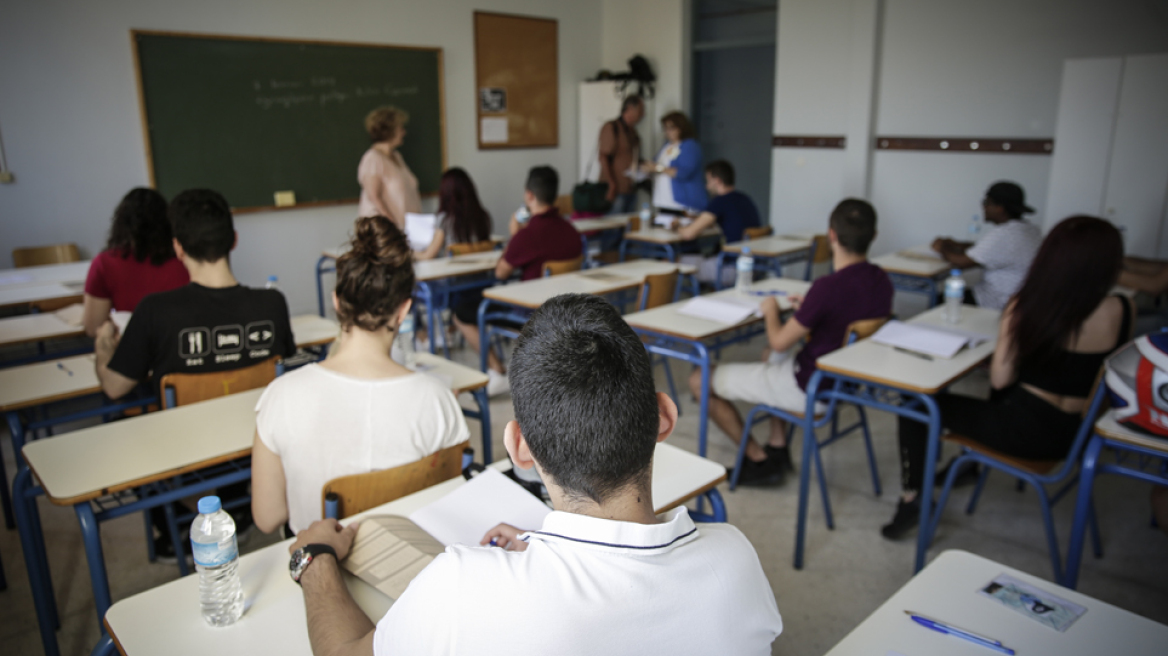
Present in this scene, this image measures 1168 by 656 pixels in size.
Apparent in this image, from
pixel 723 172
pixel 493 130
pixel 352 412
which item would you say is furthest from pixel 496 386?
pixel 493 130

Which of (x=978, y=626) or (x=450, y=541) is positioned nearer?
(x=978, y=626)

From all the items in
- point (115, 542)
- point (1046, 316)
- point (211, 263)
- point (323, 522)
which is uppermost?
point (211, 263)

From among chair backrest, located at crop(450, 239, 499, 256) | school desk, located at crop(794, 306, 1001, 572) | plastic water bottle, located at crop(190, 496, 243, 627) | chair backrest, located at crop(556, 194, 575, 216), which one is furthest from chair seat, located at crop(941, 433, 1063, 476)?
chair backrest, located at crop(556, 194, 575, 216)

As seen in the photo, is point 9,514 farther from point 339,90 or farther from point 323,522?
point 339,90

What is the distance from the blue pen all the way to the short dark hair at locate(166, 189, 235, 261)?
6.96 ft

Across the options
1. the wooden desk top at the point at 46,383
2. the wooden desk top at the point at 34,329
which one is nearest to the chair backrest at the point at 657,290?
the wooden desk top at the point at 46,383

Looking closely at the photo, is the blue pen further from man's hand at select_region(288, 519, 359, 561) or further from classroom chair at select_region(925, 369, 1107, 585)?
classroom chair at select_region(925, 369, 1107, 585)

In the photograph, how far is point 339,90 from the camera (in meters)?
6.29

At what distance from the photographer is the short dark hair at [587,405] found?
878 mm

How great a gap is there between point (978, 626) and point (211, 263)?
2.23 m

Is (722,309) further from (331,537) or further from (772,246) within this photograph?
(331,537)

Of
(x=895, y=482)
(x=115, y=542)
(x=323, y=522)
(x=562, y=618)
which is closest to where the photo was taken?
(x=562, y=618)

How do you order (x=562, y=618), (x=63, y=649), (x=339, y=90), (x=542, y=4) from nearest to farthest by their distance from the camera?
1. (x=562, y=618)
2. (x=63, y=649)
3. (x=339, y=90)
4. (x=542, y=4)

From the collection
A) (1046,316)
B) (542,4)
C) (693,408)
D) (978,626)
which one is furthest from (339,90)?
(978,626)
